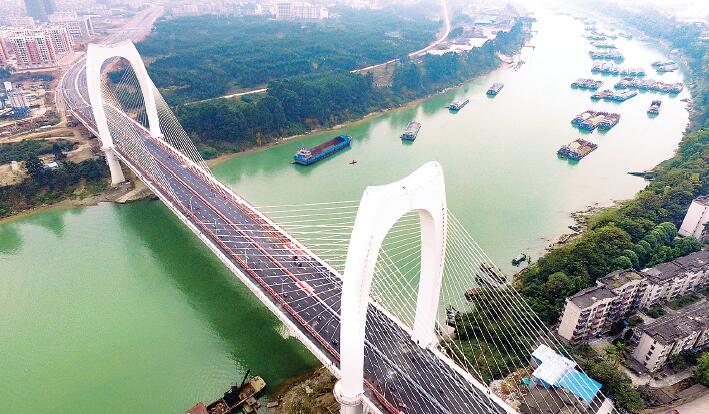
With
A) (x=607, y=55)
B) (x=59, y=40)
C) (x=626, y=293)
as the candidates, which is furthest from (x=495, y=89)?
(x=59, y=40)

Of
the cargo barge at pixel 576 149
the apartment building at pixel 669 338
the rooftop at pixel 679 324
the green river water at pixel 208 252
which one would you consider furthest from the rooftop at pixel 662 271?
the cargo barge at pixel 576 149

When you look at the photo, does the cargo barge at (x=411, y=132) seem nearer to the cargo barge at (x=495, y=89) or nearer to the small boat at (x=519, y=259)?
the cargo barge at (x=495, y=89)

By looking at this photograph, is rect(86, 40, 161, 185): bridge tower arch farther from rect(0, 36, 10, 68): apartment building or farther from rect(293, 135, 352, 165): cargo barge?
rect(0, 36, 10, 68): apartment building

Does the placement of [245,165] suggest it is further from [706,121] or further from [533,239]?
[706,121]

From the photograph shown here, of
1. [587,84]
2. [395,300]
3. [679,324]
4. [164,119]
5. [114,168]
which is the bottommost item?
[587,84]

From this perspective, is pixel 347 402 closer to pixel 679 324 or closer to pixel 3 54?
pixel 679 324

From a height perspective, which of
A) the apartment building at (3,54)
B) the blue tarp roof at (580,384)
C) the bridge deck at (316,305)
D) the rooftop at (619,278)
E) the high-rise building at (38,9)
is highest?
the high-rise building at (38,9)

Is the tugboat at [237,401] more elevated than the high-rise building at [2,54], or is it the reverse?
the high-rise building at [2,54]
